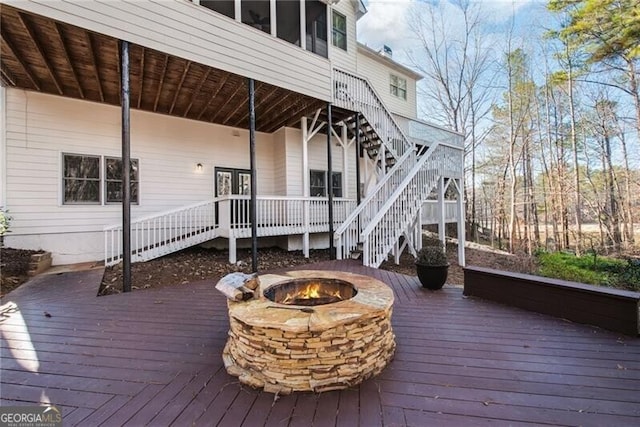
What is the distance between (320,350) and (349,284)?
1.06 m

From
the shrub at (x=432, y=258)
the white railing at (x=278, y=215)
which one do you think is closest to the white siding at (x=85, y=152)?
the white railing at (x=278, y=215)

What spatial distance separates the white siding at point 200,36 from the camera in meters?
4.17

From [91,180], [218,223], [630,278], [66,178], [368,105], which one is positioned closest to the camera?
[66,178]

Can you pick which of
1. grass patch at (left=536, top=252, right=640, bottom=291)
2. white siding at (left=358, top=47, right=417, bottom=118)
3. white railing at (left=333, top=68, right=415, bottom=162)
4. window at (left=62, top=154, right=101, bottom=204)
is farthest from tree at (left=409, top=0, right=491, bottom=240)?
window at (left=62, top=154, right=101, bottom=204)

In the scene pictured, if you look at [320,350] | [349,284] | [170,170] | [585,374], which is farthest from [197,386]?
[170,170]

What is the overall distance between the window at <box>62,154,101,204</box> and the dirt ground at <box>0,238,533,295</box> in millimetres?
1516

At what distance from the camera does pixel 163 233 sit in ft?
23.5

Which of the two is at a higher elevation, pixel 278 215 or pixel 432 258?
pixel 278 215

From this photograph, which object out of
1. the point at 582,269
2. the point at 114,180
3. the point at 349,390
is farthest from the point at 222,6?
the point at 582,269

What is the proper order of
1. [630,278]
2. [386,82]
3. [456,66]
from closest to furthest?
[630,278] < [386,82] < [456,66]

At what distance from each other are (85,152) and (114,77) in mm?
2127

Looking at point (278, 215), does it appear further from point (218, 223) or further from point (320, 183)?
point (320, 183)

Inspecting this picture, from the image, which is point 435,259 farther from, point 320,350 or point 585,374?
point 320,350

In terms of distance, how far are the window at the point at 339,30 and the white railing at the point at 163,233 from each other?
766cm
